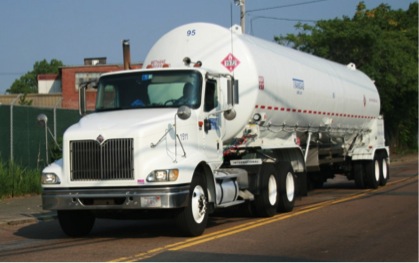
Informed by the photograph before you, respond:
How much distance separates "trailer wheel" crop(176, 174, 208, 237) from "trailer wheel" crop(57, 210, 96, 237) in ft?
5.62

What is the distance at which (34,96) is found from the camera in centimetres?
4919

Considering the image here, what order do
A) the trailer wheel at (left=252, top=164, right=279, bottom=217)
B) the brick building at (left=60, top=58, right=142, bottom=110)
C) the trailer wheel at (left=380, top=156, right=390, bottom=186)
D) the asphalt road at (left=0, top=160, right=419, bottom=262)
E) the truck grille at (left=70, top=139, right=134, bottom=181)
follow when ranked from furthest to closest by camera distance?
1. the brick building at (left=60, top=58, right=142, bottom=110)
2. the trailer wheel at (left=380, top=156, right=390, bottom=186)
3. the trailer wheel at (left=252, top=164, right=279, bottom=217)
4. the truck grille at (left=70, top=139, right=134, bottom=181)
5. the asphalt road at (left=0, top=160, right=419, bottom=262)

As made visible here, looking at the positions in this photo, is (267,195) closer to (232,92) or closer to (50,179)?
(232,92)

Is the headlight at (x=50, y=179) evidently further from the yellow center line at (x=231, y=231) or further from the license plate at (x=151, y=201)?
the yellow center line at (x=231, y=231)

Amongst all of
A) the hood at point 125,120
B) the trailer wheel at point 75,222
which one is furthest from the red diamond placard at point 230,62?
the trailer wheel at point 75,222

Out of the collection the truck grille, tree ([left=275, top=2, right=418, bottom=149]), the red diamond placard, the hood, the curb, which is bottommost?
the curb

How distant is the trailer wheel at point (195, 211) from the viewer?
34.9 ft

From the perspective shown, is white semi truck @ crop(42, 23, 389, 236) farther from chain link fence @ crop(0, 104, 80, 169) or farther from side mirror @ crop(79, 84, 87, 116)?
chain link fence @ crop(0, 104, 80, 169)

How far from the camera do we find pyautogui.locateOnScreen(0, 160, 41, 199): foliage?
18438 mm

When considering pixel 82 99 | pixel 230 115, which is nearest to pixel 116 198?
pixel 82 99

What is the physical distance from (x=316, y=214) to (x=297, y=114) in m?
2.75

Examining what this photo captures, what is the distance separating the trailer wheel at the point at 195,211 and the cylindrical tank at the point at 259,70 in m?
2.21

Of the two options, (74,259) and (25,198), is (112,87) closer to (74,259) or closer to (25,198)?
(74,259)

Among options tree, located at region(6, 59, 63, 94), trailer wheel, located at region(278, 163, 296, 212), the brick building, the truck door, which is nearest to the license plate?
the truck door
